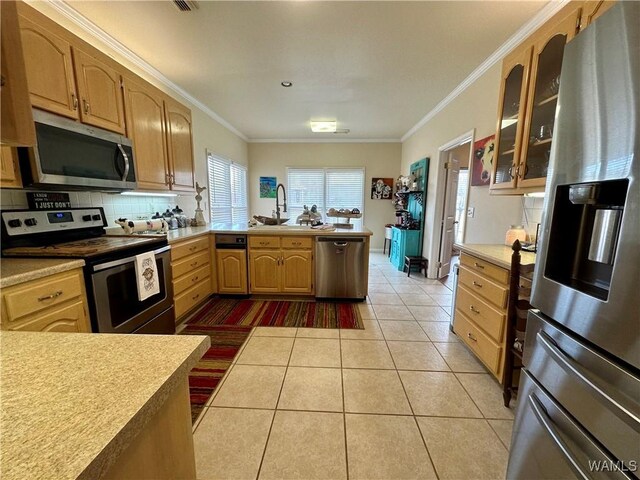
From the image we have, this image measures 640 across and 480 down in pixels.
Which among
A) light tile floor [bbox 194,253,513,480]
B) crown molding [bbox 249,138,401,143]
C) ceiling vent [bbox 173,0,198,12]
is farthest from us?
crown molding [bbox 249,138,401,143]

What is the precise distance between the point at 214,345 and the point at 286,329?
2.18 feet

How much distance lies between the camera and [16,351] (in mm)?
568

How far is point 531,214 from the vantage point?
2.21 metres

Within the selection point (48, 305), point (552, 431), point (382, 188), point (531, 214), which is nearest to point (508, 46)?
point (531, 214)

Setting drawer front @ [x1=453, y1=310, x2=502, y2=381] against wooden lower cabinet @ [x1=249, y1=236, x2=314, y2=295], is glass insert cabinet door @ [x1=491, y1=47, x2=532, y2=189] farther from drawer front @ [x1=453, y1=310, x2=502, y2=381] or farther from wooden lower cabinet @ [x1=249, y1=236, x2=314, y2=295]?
wooden lower cabinet @ [x1=249, y1=236, x2=314, y2=295]

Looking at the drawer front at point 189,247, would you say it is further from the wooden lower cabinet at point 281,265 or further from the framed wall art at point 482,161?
the framed wall art at point 482,161

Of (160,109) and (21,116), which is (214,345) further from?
(160,109)

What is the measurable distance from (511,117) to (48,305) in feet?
10.7

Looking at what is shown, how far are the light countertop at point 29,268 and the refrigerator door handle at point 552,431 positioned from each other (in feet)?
7.31

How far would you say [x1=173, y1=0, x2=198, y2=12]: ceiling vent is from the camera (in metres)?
1.84

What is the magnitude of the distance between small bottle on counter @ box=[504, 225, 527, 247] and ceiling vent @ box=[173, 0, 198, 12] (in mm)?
3057

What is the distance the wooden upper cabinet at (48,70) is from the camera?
1.48 m

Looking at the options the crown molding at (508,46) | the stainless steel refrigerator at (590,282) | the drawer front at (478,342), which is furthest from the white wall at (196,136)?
the drawer front at (478,342)

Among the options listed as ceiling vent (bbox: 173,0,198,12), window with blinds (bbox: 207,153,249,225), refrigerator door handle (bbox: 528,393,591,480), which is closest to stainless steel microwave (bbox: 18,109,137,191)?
ceiling vent (bbox: 173,0,198,12)
